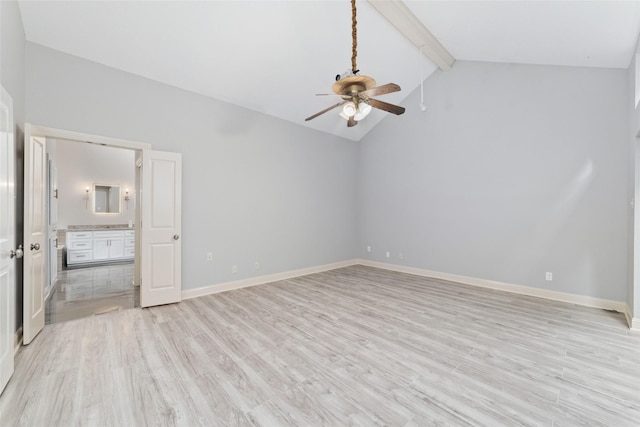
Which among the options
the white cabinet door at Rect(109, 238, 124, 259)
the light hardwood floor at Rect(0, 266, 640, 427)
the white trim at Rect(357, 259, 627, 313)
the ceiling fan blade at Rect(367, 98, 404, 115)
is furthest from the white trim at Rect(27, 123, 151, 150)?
the white trim at Rect(357, 259, 627, 313)

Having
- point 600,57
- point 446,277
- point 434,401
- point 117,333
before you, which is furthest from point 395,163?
point 117,333

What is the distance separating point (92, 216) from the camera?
7.59 metres

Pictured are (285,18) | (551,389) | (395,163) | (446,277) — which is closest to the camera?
(551,389)

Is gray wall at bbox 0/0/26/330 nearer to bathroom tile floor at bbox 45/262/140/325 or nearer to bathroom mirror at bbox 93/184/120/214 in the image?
bathroom tile floor at bbox 45/262/140/325

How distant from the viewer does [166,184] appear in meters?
3.93

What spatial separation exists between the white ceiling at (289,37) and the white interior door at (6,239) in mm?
1652

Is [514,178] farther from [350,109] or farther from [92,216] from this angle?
[92,216]

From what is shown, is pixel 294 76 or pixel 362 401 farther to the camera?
pixel 294 76

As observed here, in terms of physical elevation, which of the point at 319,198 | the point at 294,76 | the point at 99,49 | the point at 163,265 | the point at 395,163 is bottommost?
the point at 163,265

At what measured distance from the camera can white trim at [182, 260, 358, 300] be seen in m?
4.26

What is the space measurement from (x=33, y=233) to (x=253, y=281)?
2932mm

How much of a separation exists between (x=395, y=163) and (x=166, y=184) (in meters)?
4.53

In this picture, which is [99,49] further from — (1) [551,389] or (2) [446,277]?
(2) [446,277]

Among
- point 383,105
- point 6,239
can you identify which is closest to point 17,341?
point 6,239
